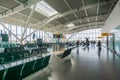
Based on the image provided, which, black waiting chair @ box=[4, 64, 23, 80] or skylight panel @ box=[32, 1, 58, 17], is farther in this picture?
skylight panel @ box=[32, 1, 58, 17]

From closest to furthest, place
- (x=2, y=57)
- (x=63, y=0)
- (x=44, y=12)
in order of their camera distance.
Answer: (x=2, y=57) < (x=63, y=0) < (x=44, y=12)

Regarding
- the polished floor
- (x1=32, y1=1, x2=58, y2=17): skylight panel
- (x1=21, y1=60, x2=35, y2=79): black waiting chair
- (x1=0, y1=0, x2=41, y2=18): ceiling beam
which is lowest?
the polished floor

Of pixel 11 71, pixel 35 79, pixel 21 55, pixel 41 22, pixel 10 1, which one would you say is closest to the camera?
pixel 11 71

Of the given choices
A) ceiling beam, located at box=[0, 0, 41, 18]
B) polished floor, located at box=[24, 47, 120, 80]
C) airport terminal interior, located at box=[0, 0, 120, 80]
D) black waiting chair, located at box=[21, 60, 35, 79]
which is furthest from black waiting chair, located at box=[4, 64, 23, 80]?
ceiling beam, located at box=[0, 0, 41, 18]

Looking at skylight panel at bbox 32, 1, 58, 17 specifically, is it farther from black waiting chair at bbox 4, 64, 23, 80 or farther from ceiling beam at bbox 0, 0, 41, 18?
black waiting chair at bbox 4, 64, 23, 80

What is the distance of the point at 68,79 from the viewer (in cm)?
659

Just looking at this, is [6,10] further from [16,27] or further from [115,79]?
[115,79]

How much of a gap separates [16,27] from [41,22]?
5.73 metres

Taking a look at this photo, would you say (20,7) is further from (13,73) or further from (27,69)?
(13,73)

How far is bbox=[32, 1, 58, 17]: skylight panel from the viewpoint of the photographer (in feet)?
67.6

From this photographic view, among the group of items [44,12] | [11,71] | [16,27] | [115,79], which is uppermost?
[44,12]

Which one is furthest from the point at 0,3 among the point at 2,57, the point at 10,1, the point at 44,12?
the point at 2,57

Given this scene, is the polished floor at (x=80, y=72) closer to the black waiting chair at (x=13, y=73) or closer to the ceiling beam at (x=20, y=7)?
the black waiting chair at (x=13, y=73)

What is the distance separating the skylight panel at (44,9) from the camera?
20617 millimetres
